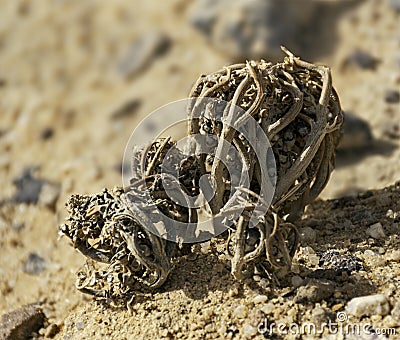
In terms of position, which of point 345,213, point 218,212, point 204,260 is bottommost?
point 204,260

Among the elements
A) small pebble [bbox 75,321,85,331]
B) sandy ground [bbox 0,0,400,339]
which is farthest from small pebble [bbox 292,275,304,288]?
small pebble [bbox 75,321,85,331]

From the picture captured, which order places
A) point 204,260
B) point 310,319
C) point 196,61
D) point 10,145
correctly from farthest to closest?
point 196,61
point 10,145
point 204,260
point 310,319

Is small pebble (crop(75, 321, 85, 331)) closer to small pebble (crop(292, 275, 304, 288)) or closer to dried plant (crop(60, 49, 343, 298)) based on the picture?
dried plant (crop(60, 49, 343, 298))

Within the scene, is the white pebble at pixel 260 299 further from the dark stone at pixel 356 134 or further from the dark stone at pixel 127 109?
the dark stone at pixel 127 109

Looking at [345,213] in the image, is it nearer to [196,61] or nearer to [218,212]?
[218,212]

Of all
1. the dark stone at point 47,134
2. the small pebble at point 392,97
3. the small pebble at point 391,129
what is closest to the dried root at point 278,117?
the small pebble at point 391,129

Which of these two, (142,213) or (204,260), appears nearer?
(142,213)

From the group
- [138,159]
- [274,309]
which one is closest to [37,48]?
[138,159]
